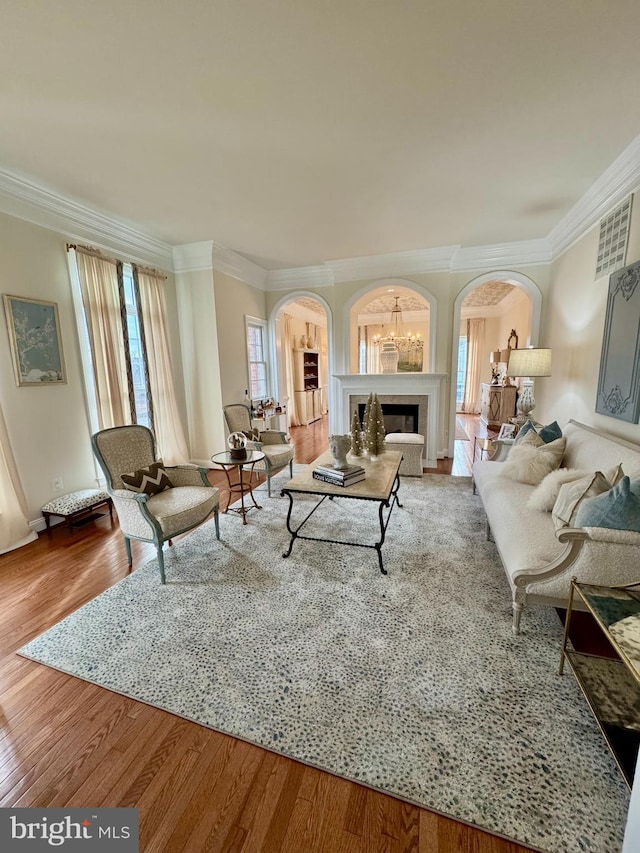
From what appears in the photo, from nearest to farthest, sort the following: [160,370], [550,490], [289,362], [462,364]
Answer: [550,490] → [160,370] → [289,362] → [462,364]

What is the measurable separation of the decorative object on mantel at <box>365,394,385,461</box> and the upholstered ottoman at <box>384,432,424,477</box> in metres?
1.24

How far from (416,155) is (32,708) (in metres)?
4.04

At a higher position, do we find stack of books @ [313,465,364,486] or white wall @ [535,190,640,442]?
white wall @ [535,190,640,442]

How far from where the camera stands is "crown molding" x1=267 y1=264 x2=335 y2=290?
564cm

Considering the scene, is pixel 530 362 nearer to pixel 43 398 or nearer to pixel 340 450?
pixel 340 450

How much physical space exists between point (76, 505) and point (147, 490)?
1020 mm

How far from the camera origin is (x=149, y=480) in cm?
280

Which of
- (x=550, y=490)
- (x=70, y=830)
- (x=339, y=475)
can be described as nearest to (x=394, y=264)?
(x=339, y=475)

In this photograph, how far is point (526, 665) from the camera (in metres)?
1.71

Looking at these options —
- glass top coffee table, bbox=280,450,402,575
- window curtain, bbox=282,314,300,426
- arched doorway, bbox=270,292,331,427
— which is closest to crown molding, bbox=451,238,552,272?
arched doorway, bbox=270,292,331,427

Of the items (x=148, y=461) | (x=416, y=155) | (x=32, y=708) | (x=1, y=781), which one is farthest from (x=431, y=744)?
(x=416, y=155)

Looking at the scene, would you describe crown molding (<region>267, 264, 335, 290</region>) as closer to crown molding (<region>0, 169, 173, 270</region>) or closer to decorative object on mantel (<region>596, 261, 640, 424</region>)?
crown molding (<region>0, 169, 173, 270</region>)

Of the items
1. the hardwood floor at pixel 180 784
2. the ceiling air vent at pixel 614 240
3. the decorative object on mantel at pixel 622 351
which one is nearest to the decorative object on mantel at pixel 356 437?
the decorative object on mantel at pixel 622 351

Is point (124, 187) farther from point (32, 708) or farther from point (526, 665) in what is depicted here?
point (526, 665)
